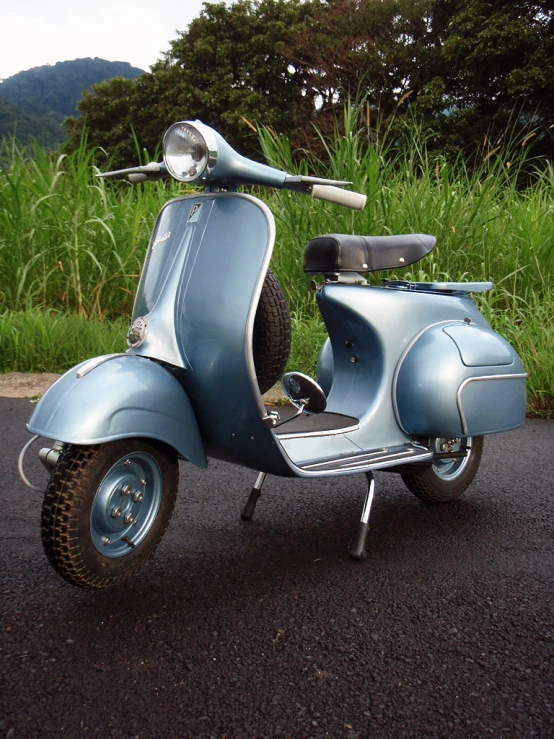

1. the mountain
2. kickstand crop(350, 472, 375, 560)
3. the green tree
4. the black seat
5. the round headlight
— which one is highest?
the mountain

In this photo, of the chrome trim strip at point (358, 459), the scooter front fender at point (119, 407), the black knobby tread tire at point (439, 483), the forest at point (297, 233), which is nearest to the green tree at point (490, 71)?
the forest at point (297, 233)

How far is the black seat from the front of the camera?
2.26m

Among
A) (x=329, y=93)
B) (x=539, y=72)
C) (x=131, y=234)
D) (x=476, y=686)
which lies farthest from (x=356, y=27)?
(x=476, y=686)

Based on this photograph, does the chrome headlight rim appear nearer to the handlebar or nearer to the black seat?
the handlebar

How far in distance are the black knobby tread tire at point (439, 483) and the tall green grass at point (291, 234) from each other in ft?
7.21

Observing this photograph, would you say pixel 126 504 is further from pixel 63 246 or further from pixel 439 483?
pixel 63 246

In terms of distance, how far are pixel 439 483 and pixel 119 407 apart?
1.34 m

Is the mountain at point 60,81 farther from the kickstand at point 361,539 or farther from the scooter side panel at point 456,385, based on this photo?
the kickstand at point 361,539

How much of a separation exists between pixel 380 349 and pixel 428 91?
1372cm

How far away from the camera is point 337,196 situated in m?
1.97

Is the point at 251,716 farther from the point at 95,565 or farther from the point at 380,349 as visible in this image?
the point at 380,349

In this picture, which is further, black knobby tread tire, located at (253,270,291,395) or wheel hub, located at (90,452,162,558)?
black knobby tread tire, located at (253,270,291,395)

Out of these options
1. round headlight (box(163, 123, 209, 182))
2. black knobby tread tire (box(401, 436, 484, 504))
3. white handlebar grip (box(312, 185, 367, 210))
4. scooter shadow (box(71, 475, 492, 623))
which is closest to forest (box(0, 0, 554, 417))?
black knobby tread tire (box(401, 436, 484, 504))

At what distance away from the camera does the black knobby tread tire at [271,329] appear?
2088mm
